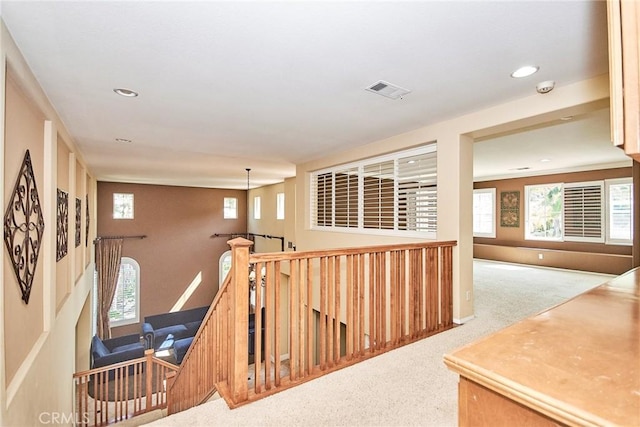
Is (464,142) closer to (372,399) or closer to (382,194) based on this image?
(382,194)

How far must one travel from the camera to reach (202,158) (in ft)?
18.9

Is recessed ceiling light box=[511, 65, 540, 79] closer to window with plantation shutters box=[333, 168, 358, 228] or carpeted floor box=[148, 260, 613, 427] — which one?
carpeted floor box=[148, 260, 613, 427]

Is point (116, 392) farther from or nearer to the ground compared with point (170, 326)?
farther from the ground

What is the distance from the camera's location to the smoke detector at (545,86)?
8.27ft

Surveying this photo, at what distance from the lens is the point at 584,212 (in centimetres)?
682

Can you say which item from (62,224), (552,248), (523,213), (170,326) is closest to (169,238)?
(170,326)

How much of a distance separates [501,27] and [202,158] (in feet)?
16.8

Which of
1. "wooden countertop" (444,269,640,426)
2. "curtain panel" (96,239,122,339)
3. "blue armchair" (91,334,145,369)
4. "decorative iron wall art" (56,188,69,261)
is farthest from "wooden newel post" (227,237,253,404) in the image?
"curtain panel" (96,239,122,339)

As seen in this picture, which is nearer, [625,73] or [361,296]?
[625,73]

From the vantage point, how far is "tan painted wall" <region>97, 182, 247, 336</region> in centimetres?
931

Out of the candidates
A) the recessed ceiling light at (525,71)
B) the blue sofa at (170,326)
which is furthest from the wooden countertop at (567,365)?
the blue sofa at (170,326)

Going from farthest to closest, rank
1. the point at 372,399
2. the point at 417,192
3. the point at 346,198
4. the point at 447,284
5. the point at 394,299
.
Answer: the point at 346,198
the point at 417,192
the point at 447,284
the point at 394,299
the point at 372,399

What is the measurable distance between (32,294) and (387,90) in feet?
10.9

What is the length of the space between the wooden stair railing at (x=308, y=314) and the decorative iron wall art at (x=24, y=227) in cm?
131
